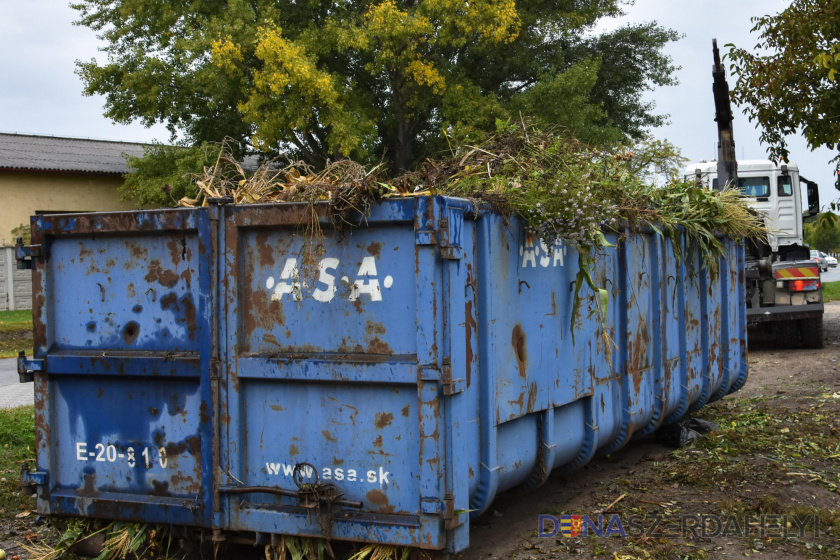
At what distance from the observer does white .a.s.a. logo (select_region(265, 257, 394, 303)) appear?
13.2 ft

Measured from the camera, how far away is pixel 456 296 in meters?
3.92

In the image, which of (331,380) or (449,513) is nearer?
(449,513)

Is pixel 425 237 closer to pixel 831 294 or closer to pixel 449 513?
pixel 449 513

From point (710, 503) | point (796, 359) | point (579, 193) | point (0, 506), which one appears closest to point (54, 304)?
point (0, 506)

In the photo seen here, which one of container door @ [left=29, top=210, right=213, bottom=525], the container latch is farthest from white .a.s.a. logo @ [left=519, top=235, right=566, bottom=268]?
container door @ [left=29, top=210, right=213, bottom=525]

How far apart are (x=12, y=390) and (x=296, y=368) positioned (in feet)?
29.7

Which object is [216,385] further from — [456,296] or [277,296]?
[456,296]

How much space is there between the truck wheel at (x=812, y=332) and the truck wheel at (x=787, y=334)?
4.5 inches

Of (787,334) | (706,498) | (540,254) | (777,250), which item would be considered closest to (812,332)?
(787,334)

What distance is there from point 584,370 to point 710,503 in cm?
124

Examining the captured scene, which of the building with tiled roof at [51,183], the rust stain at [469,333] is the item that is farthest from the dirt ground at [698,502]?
the building with tiled roof at [51,183]

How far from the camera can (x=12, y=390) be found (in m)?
11.6

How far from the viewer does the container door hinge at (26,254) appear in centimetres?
464

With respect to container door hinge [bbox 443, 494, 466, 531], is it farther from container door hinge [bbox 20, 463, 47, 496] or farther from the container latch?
container door hinge [bbox 20, 463, 47, 496]
